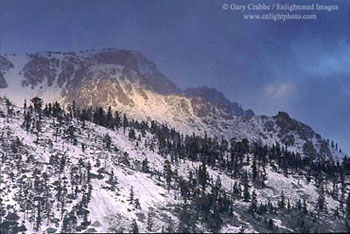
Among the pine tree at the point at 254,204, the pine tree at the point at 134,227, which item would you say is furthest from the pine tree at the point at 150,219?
the pine tree at the point at 254,204

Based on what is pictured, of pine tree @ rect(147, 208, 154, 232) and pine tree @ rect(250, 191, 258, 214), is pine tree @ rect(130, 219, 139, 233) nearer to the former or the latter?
pine tree @ rect(147, 208, 154, 232)

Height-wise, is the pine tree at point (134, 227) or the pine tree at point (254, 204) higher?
the pine tree at point (254, 204)

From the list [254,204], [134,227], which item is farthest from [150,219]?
[254,204]

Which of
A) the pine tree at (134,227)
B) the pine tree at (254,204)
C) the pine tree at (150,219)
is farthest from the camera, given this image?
the pine tree at (254,204)

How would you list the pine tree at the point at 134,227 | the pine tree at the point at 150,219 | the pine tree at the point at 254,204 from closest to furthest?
the pine tree at the point at 134,227 → the pine tree at the point at 150,219 → the pine tree at the point at 254,204

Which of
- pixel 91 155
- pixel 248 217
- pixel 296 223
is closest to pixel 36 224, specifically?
pixel 91 155

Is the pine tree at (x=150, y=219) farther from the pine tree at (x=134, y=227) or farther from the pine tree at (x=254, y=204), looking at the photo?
the pine tree at (x=254, y=204)

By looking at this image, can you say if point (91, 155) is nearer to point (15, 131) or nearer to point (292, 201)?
point (15, 131)

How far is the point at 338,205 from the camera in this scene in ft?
629

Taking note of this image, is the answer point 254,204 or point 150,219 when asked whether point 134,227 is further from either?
point 254,204

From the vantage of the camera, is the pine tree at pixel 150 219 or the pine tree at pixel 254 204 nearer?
the pine tree at pixel 150 219

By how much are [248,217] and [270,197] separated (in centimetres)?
3724

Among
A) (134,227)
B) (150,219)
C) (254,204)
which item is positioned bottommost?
(134,227)

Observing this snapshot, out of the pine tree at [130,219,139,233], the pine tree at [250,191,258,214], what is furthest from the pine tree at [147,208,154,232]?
the pine tree at [250,191,258,214]
